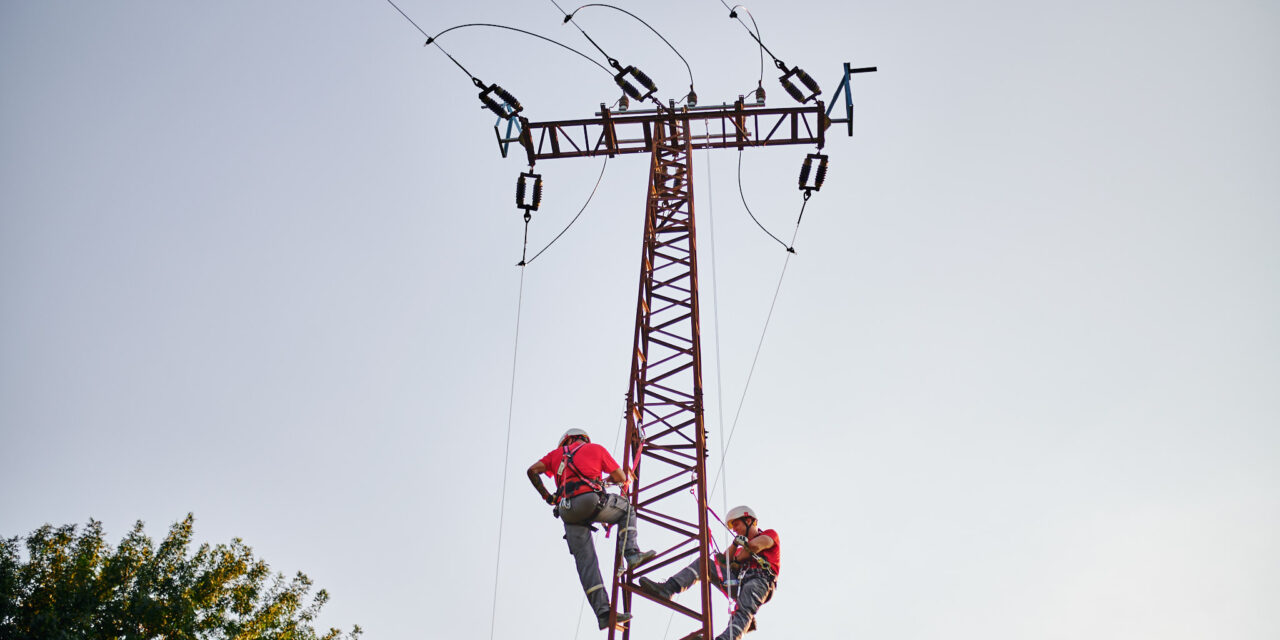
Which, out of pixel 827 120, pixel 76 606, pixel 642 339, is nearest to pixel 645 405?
pixel 642 339

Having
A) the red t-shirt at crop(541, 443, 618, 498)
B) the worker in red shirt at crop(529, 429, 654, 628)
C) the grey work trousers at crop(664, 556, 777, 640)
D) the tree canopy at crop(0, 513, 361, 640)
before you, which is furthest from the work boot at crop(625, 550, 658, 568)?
the tree canopy at crop(0, 513, 361, 640)

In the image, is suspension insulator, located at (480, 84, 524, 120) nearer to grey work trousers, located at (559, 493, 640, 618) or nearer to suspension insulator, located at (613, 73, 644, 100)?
suspension insulator, located at (613, 73, 644, 100)

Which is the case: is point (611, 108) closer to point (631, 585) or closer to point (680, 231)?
point (680, 231)

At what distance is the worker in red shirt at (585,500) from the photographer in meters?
9.26

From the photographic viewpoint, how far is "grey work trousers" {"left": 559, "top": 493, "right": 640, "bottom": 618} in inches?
363

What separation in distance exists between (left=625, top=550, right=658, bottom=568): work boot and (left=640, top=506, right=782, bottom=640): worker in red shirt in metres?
0.25

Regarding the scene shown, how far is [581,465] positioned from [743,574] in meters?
2.21

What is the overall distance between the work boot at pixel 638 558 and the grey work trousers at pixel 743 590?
0.44 metres

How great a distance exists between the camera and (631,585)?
31.9 feet

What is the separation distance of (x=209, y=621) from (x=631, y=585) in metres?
14.5

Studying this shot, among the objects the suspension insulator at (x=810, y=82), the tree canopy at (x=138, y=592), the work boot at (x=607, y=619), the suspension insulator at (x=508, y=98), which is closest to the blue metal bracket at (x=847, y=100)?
the suspension insulator at (x=810, y=82)

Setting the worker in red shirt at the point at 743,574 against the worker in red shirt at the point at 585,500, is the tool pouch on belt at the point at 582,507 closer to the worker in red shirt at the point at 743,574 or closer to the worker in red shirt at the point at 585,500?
the worker in red shirt at the point at 585,500

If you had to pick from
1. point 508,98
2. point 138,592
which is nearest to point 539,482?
point 508,98

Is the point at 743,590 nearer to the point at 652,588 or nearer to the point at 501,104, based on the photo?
the point at 652,588
